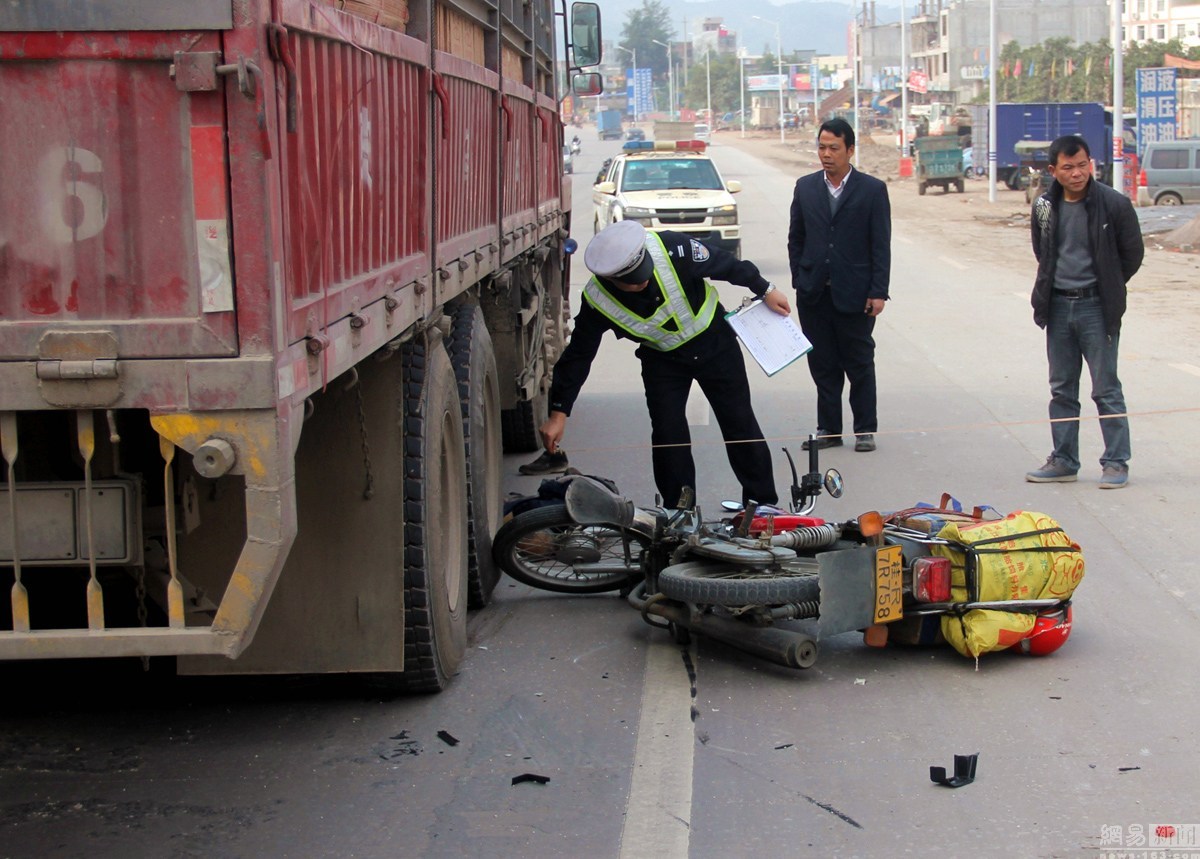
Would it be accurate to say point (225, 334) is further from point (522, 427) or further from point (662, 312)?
point (522, 427)

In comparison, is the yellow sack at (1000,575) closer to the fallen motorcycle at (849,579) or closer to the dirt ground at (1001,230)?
the fallen motorcycle at (849,579)

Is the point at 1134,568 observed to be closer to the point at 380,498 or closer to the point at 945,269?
the point at 380,498

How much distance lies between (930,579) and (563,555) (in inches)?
66.6

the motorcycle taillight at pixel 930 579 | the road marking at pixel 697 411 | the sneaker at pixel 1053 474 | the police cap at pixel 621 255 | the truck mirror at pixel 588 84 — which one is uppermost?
the truck mirror at pixel 588 84

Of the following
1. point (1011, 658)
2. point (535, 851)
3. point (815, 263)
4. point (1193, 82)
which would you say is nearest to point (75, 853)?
point (535, 851)

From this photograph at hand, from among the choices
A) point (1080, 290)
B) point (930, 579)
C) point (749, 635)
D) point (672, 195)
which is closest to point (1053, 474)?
point (1080, 290)

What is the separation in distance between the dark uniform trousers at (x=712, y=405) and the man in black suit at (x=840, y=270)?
2263mm

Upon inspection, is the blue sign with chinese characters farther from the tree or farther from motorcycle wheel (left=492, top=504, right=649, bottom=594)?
motorcycle wheel (left=492, top=504, right=649, bottom=594)

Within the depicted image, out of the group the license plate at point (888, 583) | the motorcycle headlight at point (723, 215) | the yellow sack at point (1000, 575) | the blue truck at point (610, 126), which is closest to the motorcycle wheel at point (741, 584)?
the license plate at point (888, 583)

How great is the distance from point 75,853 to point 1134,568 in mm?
4670

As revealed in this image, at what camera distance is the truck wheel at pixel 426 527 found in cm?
474

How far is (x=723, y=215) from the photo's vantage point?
21.9m

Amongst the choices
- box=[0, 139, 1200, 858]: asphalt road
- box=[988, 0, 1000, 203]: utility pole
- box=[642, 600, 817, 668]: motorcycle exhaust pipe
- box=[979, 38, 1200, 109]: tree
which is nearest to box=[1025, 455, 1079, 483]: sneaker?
box=[0, 139, 1200, 858]: asphalt road

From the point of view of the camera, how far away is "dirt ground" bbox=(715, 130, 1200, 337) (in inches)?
702
